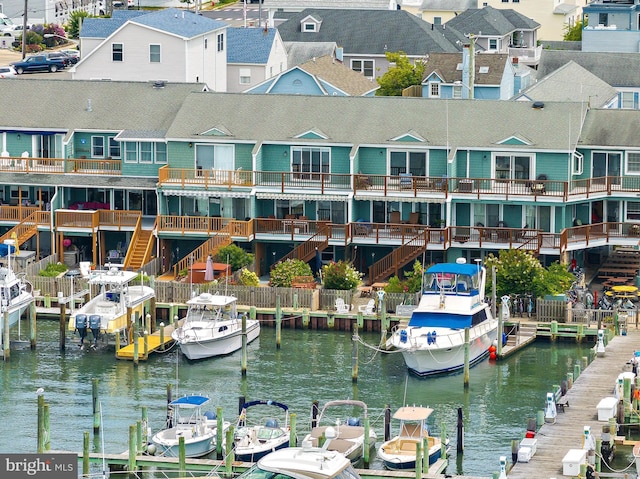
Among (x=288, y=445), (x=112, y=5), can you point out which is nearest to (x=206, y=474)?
(x=288, y=445)

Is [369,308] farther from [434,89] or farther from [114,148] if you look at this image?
[434,89]

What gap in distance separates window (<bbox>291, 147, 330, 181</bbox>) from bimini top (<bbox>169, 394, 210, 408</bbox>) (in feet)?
84.0

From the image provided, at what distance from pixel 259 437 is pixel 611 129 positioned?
1288 inches

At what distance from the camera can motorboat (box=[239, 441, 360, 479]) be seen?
52.2 metres

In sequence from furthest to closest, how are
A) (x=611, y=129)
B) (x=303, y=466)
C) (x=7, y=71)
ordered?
1. (x=7, y=71)
2. (x=611, y=129)
3. (x=303, y=466)

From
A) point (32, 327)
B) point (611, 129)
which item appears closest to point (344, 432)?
point (32, 327)

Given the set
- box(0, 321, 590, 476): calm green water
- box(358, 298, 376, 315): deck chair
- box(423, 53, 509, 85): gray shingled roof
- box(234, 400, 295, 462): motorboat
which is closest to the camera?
box(234, 400, 295, 462): motorboat

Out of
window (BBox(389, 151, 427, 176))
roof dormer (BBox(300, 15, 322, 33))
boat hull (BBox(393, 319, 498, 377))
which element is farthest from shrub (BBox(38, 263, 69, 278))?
roof dormer (BBox(300, 15, 322, 33))

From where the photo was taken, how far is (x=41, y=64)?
465 ft

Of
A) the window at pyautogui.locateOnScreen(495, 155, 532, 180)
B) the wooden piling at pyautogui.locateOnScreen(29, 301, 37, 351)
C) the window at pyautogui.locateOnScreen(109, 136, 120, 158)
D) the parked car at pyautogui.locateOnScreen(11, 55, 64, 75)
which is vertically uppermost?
the parked car at pyautogui.locateOnScreen(11, 55, 64, 75)

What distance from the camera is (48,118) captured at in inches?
3885

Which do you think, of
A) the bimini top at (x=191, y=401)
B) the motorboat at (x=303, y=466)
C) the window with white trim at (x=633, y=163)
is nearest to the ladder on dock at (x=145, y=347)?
the bimini top at (x=191, y=401)

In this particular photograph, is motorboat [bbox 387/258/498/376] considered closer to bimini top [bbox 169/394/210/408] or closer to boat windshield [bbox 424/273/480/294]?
boat windshield [bbox 424/273/480/294]

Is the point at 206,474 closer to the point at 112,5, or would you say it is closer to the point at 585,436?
the point at 585,436
